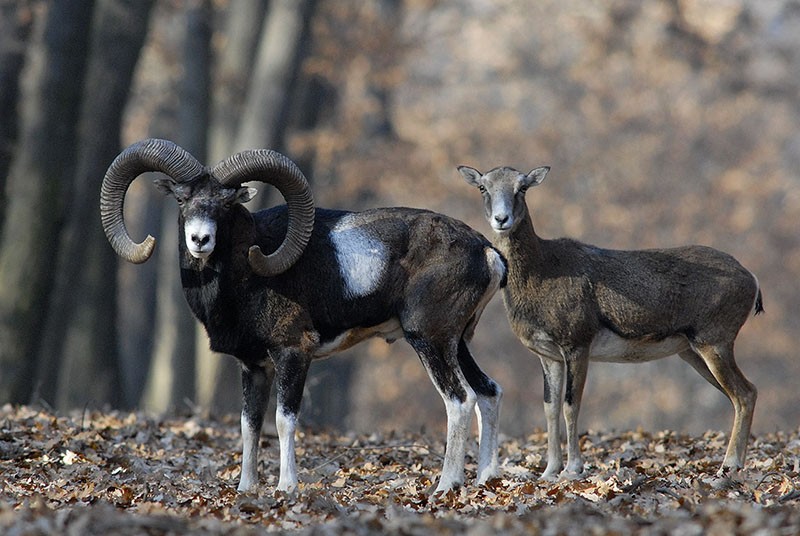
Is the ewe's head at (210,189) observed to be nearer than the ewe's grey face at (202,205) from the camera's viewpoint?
No

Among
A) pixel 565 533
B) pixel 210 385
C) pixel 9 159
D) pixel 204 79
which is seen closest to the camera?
pixel 565 533

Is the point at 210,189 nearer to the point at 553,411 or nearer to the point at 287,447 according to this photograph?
the point at 287,447

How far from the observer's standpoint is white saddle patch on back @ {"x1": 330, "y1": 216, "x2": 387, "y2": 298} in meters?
11.8

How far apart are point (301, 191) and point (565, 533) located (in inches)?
185

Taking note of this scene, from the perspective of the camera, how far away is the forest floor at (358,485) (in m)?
8.38

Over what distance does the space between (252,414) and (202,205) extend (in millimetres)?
1970

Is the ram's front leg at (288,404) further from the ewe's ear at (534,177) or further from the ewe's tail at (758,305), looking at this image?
the ewe's tail at (758,305)

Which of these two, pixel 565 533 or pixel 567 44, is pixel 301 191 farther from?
pixel 567 44

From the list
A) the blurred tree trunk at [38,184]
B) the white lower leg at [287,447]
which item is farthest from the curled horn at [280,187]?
the blurred tree trunk at [38,184]

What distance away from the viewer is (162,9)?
88.5 feet

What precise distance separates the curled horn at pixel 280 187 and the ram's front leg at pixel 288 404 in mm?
806

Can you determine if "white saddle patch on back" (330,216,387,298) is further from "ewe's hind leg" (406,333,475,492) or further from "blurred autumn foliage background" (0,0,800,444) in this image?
"blurred autumn foliage background" (0,0,800,444)

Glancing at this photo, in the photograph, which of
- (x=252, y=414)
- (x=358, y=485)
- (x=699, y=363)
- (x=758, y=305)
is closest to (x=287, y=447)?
(x=252, y=414)

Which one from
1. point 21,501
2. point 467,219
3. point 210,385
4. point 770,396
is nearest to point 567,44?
point 467,219
